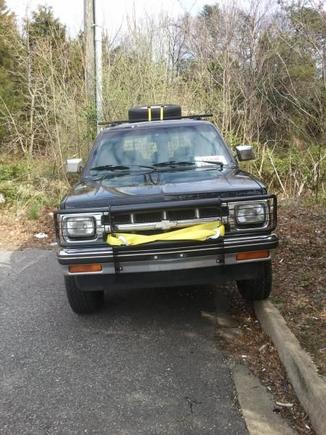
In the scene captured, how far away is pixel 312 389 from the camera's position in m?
3.19

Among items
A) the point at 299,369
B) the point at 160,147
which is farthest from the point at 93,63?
the point at 299,369

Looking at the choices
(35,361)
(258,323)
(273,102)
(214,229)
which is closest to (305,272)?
(258,323)

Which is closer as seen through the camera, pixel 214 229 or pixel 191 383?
pixel 191 383

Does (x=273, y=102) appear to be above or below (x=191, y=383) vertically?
above

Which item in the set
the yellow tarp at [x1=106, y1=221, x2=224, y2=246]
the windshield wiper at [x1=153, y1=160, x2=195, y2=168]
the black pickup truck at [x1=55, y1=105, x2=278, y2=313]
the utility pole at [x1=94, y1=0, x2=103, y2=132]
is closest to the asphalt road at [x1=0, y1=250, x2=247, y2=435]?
the black pickup truck at [x1=55, y1=105, x2=278, y2=313]

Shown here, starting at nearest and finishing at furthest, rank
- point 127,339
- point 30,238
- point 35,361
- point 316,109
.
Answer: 1. point 35,361
2. point 127,339
3. point 30,238
4. point 316,109

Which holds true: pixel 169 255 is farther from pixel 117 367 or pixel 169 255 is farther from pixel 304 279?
pixel 304 279

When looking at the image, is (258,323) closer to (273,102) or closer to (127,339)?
(127,339)

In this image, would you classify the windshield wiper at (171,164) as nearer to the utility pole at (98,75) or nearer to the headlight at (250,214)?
the headlight at (250,214)

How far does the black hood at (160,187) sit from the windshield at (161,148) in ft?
1.32

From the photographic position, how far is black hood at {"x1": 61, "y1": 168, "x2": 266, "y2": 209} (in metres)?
4.37

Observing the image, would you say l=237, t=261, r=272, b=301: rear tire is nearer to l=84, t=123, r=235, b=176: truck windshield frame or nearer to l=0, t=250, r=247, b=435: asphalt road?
l=0, t=250, r=247, b=435: asphalt road

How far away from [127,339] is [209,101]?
9.01 metres

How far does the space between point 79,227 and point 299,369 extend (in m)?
2.02
